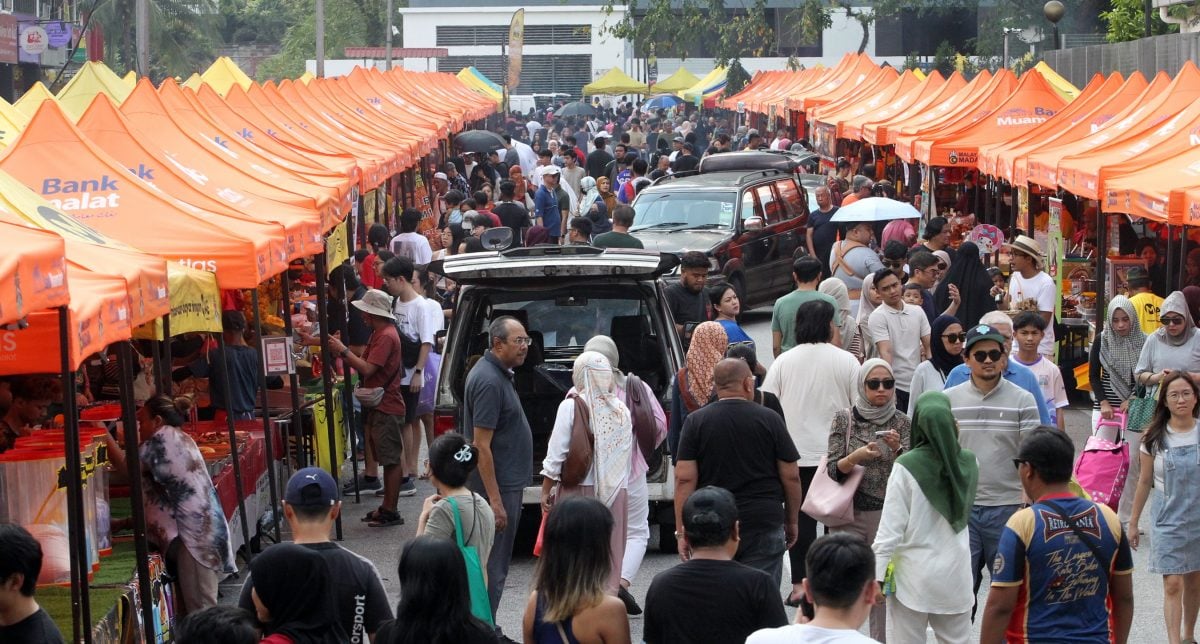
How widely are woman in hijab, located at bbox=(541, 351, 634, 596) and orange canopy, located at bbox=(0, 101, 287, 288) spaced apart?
7.45 ft

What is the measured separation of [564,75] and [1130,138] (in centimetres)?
7747

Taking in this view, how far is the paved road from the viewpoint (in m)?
8.65

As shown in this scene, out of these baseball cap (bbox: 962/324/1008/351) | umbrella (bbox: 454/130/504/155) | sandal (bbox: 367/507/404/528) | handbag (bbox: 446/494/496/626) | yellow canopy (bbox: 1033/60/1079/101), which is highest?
yellow canopy (bbox: 1033/60/1079/101)

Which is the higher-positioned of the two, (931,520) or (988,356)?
(988,356)

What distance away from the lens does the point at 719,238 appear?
19.4 metres

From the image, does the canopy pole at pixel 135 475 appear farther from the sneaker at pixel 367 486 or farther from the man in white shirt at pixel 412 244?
the man in white shirt at pixel 412 244

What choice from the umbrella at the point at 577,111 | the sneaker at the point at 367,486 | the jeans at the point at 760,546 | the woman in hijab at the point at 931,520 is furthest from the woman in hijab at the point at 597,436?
the umbrella at the point at 577,111

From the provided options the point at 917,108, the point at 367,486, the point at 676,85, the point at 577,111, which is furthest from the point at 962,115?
the point at 676,85

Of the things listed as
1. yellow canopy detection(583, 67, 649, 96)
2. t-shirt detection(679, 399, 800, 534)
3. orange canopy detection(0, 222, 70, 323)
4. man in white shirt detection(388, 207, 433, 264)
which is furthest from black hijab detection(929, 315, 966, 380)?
yellow canopy detection(583, 67, 649, 96)

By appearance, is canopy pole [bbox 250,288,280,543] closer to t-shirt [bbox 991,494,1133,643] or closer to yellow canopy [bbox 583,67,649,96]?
t-shirt [bbox 991,494,1133,643]

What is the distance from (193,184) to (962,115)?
1335 cm

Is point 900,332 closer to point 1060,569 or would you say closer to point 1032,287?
point 1032,287

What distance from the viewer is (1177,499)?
7504mm

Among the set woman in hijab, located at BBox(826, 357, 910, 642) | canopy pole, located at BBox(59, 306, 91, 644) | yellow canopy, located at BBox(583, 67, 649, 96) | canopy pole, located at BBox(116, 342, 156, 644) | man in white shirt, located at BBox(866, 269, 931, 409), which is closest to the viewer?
canopy pole, located at BBox(59, 306, 91, 644)
